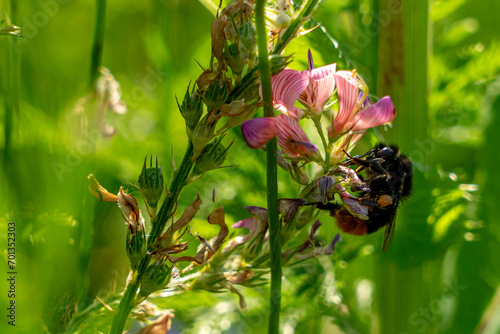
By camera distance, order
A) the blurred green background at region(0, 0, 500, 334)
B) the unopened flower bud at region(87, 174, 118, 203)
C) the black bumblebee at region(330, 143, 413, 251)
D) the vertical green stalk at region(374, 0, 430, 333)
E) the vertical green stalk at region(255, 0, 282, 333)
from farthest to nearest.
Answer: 1. the vertical green stalk at region(374, 0, 430, 333)
2. the black bumblebee at region(330, 143, 413, 251)
3. the blurred green background at region(0, 0, 500, 334)
4. the unopened flower bud at region(87, 174, 118, 203)
5. the vertical green stalk at region(255, 0, 282, 333)

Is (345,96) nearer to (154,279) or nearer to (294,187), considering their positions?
(154,279)

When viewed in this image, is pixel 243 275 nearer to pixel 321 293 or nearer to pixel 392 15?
pixel 321 293

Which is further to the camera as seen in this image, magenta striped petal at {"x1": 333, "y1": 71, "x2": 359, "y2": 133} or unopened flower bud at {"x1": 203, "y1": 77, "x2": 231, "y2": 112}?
magenta striped petal at {"x1": 333, "y1": 71, "x2": 359, "y2": 133}

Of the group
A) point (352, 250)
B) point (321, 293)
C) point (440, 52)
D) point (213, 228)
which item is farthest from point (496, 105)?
point (213, 228)

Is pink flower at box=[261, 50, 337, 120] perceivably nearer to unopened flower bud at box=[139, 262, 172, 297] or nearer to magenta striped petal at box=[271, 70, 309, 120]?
magenta striped petal at box=[271, 70, 309, 120]

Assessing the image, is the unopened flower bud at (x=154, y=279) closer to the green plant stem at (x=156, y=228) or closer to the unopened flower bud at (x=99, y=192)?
the green plant stem at (x=156, y=228)

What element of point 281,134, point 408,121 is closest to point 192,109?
point 281,134

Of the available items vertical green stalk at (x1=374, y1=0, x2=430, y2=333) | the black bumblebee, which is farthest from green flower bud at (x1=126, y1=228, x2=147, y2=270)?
vertical green stalk at (x1=374, y1=0, x2=430, y2=333)
